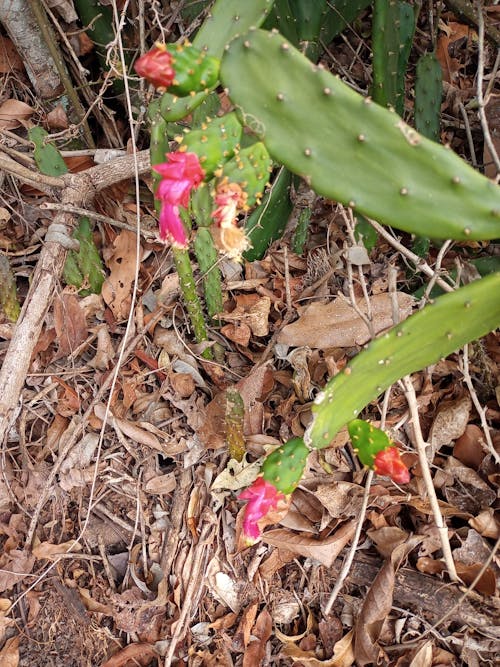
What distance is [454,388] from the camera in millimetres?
1547

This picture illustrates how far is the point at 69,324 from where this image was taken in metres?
1.68

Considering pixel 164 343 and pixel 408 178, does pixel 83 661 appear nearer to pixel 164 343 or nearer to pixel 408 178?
pixel 164 343

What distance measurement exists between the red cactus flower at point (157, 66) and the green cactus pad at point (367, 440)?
703mm

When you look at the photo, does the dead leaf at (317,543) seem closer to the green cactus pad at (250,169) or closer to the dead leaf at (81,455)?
the dead leaf at (81,455)

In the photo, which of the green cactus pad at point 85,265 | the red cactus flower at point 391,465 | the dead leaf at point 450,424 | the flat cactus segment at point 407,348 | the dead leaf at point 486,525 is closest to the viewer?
the flat cactus segment at point 407,348

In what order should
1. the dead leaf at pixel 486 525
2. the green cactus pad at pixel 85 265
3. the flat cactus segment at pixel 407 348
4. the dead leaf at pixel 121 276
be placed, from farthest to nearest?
the dead leaf at pixel 121 276
the green cactus pad at pixel 85 265
the dead leaf at pixel 486 525
the flat cactus segment at pixel 407 348

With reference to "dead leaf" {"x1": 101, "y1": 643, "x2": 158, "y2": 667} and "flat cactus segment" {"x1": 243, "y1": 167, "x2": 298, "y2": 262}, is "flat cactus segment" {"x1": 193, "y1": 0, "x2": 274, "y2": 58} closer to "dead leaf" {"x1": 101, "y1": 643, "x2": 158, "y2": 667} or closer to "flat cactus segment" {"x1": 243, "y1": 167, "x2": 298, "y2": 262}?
"flat cactus segment" {"x1": 243, "y1": 167, "x2": 298, "y2": 262}

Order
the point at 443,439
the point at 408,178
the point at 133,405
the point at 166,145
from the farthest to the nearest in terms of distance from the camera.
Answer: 1. the point at 133,405
2. the point at 443,439
3. the point at 166,145
4. the point at 408,178

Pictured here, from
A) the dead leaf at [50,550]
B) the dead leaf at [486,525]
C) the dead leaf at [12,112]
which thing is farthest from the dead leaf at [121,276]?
the dead leaf at [486,525]

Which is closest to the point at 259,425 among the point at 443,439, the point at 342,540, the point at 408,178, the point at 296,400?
the point at 296,400

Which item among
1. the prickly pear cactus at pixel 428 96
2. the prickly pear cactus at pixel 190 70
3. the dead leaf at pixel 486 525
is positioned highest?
the prickly pear cactus at pixel 190 70

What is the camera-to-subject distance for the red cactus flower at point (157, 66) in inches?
33.6

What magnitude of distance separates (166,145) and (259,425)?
0.75 m

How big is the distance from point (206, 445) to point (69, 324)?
52 cm
